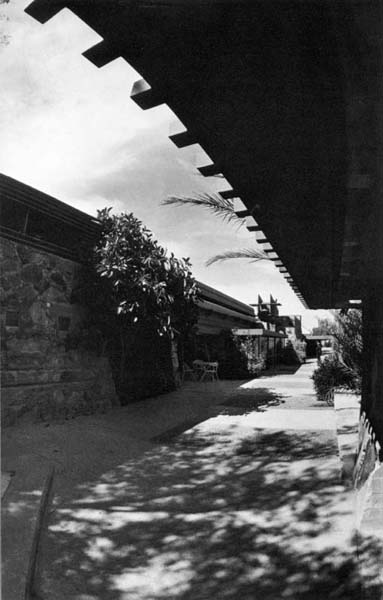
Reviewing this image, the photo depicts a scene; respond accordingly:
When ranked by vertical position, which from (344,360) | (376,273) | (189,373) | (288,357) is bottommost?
(189,373)

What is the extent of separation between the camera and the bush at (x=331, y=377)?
10.8 meters

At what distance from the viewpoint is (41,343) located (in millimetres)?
7574

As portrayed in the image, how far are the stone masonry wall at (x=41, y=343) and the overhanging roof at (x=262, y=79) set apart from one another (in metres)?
5.31

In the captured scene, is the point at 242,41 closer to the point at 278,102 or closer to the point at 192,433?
the point at 278,102

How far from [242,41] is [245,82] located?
0.71 feet

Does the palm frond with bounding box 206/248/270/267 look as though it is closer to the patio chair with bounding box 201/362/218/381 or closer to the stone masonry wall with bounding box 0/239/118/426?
the stone masonry wall with bounding box 0/239/118/426

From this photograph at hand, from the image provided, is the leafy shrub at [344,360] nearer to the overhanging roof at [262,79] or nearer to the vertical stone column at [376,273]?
the vertical stone column at [376,273]

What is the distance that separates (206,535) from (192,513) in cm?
50

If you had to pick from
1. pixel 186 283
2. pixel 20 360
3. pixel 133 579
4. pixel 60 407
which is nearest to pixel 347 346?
pixel 186 283

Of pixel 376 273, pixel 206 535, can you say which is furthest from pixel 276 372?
pixel 206 535

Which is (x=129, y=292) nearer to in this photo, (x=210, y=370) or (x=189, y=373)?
(x=189, y=373)

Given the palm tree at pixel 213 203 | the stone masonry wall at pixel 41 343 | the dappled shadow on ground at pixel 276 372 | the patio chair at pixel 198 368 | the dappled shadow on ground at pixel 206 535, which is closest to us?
the dappled shadow on ground at pixel 206 535

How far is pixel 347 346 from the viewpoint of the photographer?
10.0 metres

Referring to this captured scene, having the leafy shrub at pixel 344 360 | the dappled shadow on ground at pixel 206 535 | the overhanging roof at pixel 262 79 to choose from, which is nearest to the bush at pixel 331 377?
the leafy shrub at pixel 344 360
